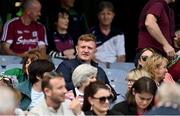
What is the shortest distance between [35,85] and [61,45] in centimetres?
289

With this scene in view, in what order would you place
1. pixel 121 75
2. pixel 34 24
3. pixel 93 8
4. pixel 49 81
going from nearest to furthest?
pixel 49 81, pixel 121 75, pixel 34 24, pixel 93 8


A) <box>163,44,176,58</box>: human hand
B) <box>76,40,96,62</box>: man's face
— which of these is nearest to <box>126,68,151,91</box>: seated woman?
<box>76,40,96,62</box>: man's face

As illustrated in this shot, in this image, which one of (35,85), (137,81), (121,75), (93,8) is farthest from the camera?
(93,8)

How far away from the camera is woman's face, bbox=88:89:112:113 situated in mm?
6883

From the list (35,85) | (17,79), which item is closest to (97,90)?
(35,85)

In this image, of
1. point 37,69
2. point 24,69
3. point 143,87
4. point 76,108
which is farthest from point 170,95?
point 24,69

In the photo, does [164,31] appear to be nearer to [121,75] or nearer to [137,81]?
[121,75]

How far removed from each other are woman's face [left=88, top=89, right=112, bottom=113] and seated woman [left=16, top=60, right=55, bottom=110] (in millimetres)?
1025

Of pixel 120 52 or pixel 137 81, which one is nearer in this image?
pixel 137 81

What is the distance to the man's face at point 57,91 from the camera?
267 inches

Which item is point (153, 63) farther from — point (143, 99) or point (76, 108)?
point (76, 108)

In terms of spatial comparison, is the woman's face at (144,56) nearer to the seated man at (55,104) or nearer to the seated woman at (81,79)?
the seated woman at (81,79)

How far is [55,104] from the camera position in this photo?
6.77 m

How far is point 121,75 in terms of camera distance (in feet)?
31.0
